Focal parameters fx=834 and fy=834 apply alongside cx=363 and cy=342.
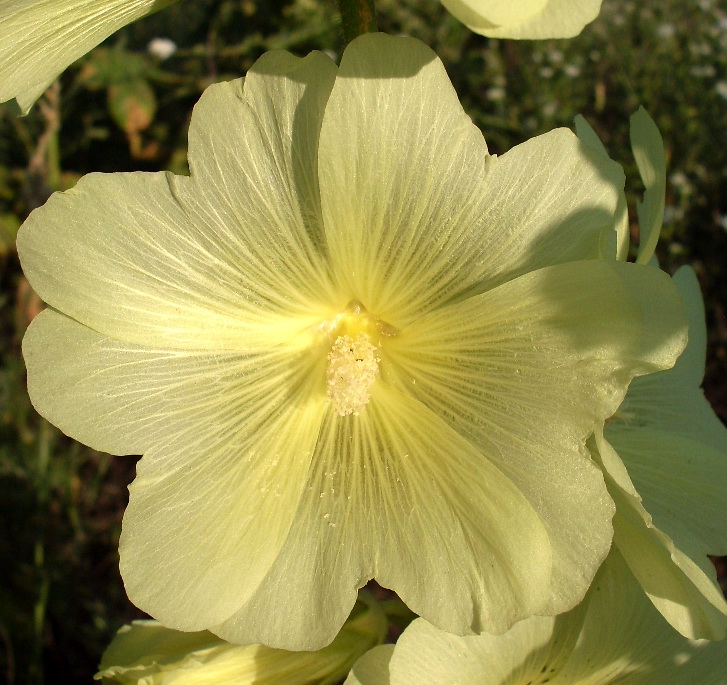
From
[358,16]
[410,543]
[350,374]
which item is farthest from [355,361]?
[358,16]

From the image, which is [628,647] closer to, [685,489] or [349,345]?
[685,489]

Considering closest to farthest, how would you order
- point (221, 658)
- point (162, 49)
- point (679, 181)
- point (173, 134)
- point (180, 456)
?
point (180, 456)
point (221, 658)
point (162, 49)
point (679, 181)
point (173, 134)

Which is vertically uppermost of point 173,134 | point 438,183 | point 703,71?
point 173,134

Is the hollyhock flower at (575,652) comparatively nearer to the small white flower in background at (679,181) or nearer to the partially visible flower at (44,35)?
the partially visible flower at (44,35)

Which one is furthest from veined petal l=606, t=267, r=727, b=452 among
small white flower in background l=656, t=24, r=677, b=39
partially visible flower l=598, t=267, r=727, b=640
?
small white flower in background l=656, t=24, r=677, b=39

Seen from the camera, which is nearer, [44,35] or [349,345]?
[44,35]

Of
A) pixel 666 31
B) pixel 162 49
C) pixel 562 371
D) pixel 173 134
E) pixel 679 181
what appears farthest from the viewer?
pixel 666 31

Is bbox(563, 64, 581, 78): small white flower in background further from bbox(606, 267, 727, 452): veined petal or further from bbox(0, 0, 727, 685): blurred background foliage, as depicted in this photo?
bbox(606, 267, 727, 452): veined petal

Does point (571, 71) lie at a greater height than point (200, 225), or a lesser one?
greater
